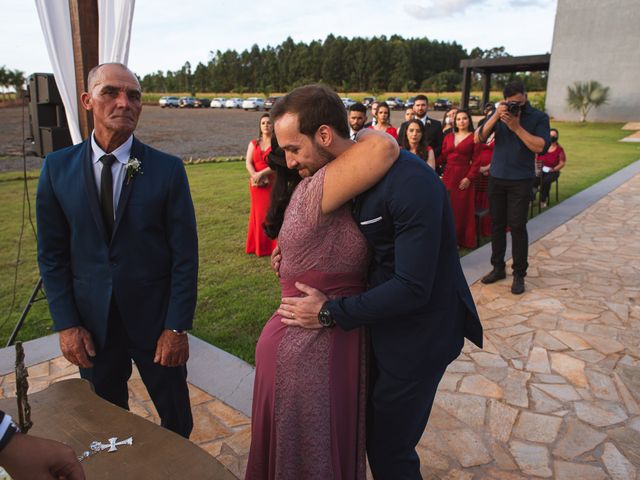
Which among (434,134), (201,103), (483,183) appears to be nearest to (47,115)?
(434,134)

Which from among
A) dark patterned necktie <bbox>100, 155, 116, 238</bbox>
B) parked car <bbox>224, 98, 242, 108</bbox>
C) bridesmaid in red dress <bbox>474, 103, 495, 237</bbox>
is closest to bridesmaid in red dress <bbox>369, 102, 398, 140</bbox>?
bridesmaid in red dress <bbox>474, 103, 495, 237</bbox>

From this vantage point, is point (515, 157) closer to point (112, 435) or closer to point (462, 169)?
point (462, 169)

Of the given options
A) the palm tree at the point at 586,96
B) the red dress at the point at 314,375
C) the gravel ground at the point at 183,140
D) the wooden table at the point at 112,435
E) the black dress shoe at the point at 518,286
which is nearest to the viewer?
the wooden table at the point at 112,435

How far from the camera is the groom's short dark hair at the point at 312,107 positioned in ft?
4.90

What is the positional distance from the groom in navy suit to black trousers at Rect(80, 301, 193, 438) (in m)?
0.01

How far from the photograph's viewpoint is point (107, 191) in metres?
2.10

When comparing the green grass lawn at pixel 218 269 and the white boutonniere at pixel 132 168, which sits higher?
the white boutonniere at pixel 132 168

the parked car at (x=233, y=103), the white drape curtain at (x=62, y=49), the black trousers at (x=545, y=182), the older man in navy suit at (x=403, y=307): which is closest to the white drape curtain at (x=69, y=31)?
the white drape curtain at (x=62, y=49)

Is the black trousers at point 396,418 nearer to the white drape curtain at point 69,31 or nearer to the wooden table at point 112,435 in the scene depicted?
the wooden table at point 112,435

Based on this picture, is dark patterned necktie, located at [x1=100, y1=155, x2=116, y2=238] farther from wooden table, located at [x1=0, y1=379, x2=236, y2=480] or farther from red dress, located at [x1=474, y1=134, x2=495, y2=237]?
red dress, located at [x1=474, y1=134, x2=495, y2=237]

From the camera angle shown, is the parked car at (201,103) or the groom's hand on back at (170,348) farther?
the parked car at (201,103)

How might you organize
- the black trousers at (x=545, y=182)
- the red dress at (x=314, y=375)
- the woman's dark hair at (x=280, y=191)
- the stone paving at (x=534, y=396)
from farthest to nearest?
the black trousers at (x=545, y=182) → the stone paving at (x=534, y=396) → the woman's dark hair at (x=280, y=191) → the red dress at (x=314, y=375)

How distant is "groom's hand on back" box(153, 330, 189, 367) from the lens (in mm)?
2209

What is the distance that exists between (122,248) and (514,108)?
3964 millimetres
